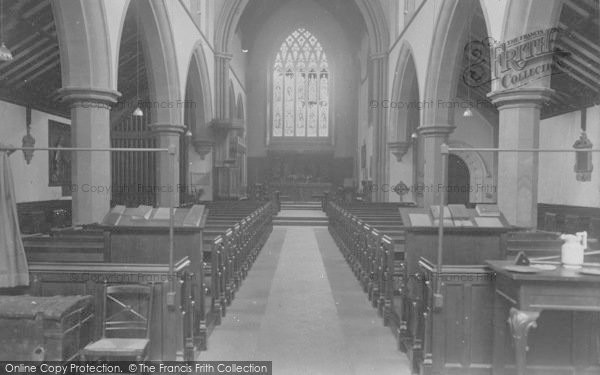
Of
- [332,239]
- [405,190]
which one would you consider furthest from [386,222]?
[405,190]

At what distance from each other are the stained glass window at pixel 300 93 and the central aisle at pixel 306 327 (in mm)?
17258

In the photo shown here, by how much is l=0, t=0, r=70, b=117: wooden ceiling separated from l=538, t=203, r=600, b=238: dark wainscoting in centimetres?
1111

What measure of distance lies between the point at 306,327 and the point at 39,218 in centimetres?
813

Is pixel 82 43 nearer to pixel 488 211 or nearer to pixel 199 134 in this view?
pixel 488 211

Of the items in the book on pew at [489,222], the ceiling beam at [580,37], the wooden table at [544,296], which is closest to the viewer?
the wooden table at [544,296]

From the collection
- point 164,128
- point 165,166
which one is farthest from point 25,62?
point 165,166

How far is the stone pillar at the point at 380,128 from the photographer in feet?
55.6

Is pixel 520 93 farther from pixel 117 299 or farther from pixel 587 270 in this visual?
pixel 117 299

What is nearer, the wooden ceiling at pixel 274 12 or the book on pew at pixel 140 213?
the book on pew at pixel 140 213

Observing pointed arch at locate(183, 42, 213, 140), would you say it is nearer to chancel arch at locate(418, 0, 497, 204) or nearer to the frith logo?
chancel arch at locate(418, 0, 497, 204)

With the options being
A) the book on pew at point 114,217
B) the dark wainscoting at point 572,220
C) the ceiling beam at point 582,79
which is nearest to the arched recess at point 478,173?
the dark wainscoting at point 572,220

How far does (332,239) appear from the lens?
12.7 meters

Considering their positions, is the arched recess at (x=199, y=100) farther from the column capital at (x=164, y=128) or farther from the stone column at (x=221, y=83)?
the column capital at (x=164, y=128)

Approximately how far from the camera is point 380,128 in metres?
17.4
